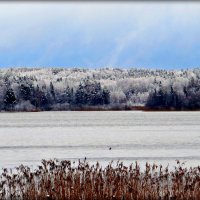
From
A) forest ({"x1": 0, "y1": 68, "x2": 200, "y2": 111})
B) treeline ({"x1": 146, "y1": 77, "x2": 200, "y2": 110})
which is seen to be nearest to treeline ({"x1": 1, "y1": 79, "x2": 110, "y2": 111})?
forest ({"x1": 0, "y1": 68, "x2": 200, "y2": 111})

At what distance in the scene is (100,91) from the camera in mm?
140375

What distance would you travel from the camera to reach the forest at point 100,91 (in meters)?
123

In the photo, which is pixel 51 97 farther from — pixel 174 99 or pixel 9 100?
pixel 174 99

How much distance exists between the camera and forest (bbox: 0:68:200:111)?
123 meters

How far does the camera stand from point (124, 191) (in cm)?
1106

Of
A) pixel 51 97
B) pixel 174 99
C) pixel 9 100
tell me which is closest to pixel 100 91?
pixel 51 97

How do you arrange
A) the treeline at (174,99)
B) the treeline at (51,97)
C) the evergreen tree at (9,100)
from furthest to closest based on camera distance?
the treeline at (51,97) < the treeline at (174,99) < the evergreen tree at (9,100)

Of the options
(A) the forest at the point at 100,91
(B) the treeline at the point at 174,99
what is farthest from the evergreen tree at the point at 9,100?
(B) the treeline at the point at 174,99

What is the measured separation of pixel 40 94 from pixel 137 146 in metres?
108

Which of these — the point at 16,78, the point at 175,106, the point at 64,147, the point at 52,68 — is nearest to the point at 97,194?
the point at 64,147

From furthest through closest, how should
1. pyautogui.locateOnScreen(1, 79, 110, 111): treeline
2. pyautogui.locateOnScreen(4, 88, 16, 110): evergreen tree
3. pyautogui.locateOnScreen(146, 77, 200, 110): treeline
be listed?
pyautogui.locateOnScreen(1, 79, 110, 111): treeline → pyautogui.locateOnScreen(146, 77, 200, 110): treeline → pyautogui.locateOnScreen(4, 88, 16, 110): evergreen tree

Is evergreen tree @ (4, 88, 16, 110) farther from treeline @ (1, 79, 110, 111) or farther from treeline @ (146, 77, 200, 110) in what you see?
treeline @ (146, 77, 200, 110)

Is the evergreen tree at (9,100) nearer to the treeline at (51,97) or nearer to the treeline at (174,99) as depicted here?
the treeline at (51,97)

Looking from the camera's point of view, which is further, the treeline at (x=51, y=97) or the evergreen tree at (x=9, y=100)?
the treeline at (x=51, y=97)
